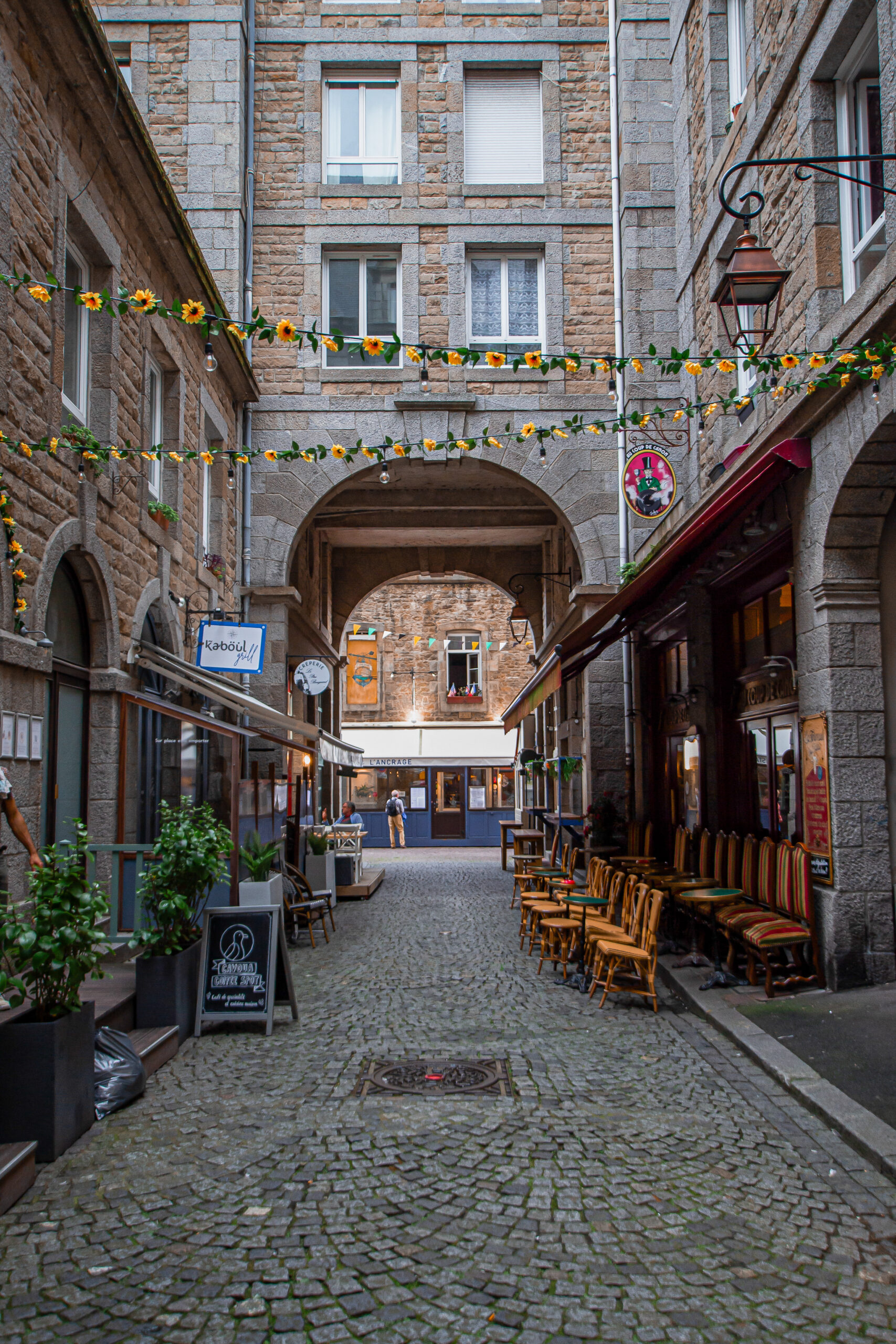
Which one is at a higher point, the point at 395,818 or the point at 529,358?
the point at 529,358

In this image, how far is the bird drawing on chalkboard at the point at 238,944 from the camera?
→ 6.86 meters

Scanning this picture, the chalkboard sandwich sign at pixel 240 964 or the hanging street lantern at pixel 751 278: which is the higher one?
the hanging street lantern at pixel 751 278

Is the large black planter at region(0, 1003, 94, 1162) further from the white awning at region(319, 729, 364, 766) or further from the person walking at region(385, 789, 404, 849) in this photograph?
the person walking at region(385, 789, 404, 849)

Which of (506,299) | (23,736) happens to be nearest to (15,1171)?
(23,736)

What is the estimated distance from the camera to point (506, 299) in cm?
1591

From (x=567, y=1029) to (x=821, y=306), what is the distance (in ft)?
17.4

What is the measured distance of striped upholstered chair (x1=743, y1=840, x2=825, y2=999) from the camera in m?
7.16

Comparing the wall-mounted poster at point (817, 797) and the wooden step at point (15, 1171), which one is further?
the wall-mounted poster at point (817, 797)

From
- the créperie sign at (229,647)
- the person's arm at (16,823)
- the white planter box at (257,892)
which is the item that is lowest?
the white planter box at (257,892)

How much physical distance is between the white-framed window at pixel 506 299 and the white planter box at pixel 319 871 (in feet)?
25.6

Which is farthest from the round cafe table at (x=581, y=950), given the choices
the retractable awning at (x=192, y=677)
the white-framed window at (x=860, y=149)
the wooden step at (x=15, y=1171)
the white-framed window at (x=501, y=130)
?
the white-framed window at (x=501, y=130)

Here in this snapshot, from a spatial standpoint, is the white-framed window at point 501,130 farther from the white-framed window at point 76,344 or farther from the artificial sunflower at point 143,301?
the artificial sunflower at point 143,301

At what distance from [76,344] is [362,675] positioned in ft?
76.6

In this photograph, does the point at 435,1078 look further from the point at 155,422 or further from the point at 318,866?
the point at 318,866
